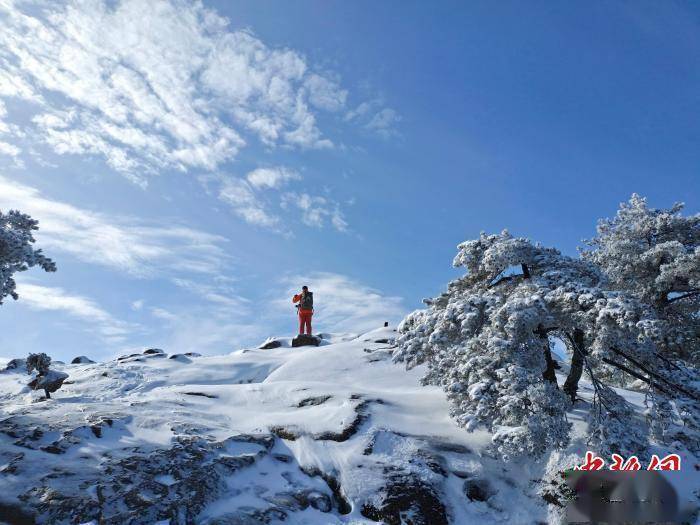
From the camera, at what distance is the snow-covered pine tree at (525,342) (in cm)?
893

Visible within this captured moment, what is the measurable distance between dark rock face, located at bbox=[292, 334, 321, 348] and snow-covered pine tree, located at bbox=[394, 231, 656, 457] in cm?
1584

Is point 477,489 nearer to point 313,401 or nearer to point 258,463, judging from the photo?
point 258,463

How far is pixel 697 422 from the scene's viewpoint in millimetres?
9125

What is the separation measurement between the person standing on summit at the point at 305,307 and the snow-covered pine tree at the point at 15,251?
14032 mm

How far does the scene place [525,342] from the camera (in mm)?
10086

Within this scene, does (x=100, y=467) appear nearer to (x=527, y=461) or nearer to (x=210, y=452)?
(x=210, y=452)

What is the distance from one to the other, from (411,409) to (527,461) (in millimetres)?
3220

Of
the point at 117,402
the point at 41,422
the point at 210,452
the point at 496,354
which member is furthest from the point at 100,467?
the point at 496,354

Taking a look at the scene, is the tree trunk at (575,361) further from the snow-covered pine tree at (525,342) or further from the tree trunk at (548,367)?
the tree trunk at (548,367)

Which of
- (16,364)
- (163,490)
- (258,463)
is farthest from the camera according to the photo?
(16,364)

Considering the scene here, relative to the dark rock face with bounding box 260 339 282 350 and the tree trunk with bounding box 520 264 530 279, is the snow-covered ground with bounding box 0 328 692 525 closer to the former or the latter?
the tree trunk with bounding box 520 264 530 279

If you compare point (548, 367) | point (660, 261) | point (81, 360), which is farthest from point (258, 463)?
point (81, 360)

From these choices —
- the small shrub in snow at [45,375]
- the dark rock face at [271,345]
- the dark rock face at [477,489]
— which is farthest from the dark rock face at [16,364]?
the dark rock face at [477,489]

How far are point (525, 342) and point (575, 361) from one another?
200 centimetres
